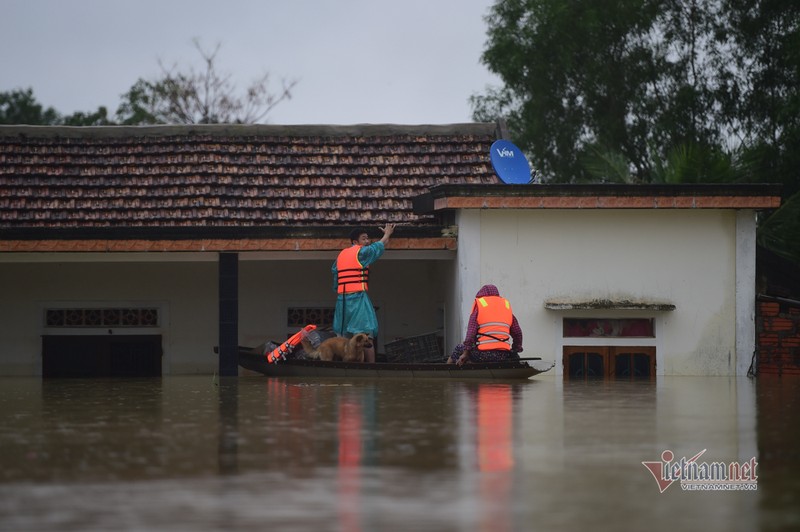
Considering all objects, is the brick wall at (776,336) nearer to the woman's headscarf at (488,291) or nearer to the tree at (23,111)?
the woman's headscarf at (488,291)

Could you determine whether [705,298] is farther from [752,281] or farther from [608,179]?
[608,179]

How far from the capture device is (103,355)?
22781 millimetres

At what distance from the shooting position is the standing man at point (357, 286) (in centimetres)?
1916

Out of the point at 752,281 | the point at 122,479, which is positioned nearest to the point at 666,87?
the point at 752,281

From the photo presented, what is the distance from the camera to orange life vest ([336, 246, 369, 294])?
19297mm

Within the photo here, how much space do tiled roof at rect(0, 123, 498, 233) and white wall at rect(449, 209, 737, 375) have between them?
1458mm

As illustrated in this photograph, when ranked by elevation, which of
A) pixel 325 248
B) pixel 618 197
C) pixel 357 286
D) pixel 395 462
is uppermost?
pixel 618 197

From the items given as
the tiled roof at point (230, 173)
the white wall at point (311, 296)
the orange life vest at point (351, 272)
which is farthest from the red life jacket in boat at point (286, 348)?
the white wall at point (311, 296)

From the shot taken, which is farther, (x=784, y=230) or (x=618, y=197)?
(x=784, y=230)

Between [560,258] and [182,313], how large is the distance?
7140 millimetres

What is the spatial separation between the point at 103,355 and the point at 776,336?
11.4m

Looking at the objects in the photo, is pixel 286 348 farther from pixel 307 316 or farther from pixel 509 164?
pixel 509 164

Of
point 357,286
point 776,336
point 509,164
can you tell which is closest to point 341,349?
point 357,286

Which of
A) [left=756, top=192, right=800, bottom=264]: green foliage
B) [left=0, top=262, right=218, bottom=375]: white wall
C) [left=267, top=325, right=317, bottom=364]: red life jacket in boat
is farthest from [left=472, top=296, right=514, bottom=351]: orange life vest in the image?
[left=756, top=192, right=800, bottom=264]: green foliage
